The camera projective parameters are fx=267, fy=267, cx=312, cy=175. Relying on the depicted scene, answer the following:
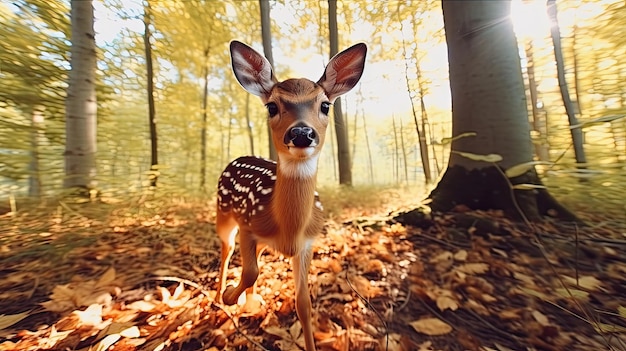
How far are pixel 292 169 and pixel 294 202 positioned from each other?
19 cm

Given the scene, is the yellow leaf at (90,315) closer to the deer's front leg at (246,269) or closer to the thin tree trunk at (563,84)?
the deer's front leg at (246,269)

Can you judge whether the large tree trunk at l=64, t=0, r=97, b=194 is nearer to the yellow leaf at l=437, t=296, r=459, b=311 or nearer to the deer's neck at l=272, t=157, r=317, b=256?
the deer's neck at l=272, t=157, r=317, b=256

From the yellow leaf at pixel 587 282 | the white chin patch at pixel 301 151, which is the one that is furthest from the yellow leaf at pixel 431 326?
the white chin patch at pixel 301 151

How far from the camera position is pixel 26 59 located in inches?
73.2

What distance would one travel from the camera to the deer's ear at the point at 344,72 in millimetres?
1672

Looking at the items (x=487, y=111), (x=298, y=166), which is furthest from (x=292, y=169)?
(x=487, y=111)

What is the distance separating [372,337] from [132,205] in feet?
8.46

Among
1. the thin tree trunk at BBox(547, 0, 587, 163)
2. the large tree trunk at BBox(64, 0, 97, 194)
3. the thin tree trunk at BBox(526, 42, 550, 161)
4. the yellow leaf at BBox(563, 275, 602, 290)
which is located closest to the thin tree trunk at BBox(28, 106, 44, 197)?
the large tree trunk at BBox(64, 0, 97, 194)

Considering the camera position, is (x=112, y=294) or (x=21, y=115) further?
(x=21, y=115)

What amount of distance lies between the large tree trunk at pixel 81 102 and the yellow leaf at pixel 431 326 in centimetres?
270

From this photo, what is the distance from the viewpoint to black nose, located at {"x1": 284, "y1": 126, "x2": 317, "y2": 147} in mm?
1269

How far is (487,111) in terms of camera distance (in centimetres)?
276

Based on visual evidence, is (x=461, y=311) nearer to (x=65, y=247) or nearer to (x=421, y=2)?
(x=65, y=247)

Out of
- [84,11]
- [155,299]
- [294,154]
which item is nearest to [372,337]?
[294,154]
